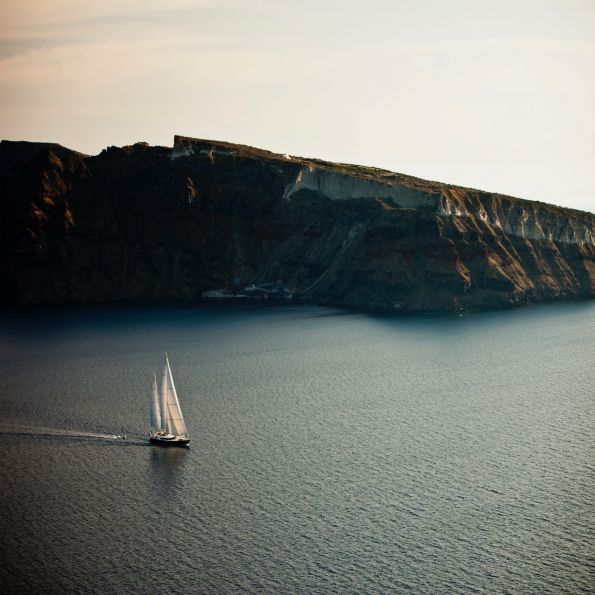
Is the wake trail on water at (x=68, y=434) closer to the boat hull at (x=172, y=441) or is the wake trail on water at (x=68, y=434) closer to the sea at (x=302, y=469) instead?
the sea at (x=302, y=469)

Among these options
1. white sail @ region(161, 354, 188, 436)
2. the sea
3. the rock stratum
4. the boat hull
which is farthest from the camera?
the rock stratum

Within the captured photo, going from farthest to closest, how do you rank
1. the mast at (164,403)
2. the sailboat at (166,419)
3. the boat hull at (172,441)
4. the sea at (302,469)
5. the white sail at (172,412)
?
the mast at (164,403)
the white sail at (172,412)
the sailboat at (166,419)
the boat hull at (172,441)
the sea at (302,469)

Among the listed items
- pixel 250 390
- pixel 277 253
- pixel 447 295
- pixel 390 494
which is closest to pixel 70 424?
pixel 250 390

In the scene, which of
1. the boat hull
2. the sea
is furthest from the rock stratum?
the boat hull

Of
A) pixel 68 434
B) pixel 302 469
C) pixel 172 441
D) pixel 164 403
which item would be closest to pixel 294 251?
pixel 164 403

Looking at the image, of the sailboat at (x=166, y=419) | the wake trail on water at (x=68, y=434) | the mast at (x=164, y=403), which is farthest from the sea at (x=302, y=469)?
the mast at (x=164, y=403)

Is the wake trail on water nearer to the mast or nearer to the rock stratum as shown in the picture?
the mast

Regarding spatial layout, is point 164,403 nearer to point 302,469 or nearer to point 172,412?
point 172,412
